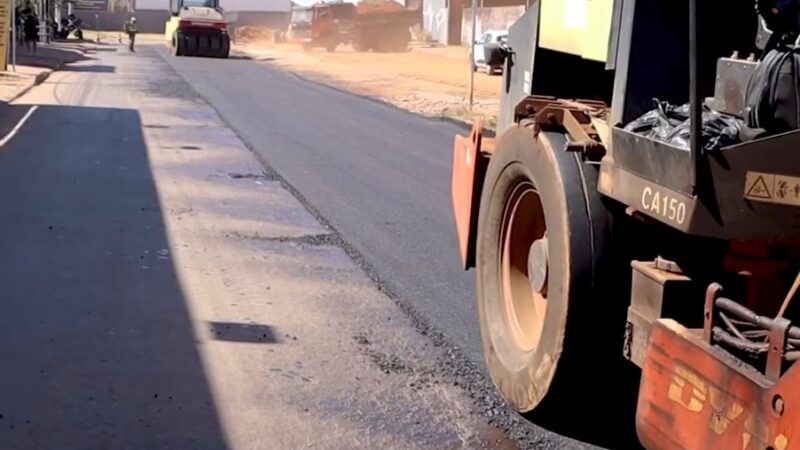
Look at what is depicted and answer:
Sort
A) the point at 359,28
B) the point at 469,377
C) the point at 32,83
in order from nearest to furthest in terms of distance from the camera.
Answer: the point at 469,377
the point at 32,83
the point at 359,28

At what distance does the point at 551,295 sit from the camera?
4613 millimetres

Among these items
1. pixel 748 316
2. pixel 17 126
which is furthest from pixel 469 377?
pixel 17 126

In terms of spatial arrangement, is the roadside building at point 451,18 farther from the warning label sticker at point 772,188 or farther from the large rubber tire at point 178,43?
the warning label sticker at point 772,188

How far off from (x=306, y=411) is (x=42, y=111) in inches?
694

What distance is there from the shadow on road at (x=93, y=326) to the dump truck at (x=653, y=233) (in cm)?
166

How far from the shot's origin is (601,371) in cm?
453

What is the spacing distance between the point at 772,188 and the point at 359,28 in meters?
63.9

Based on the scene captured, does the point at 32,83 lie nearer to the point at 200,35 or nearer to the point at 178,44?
the point at 178,44

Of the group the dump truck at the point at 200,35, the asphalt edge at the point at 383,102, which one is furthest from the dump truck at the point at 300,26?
the asphalt edge at the point at 383,102

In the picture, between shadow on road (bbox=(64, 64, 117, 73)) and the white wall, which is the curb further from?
the white wall

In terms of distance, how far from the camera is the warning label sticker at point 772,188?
125 inches

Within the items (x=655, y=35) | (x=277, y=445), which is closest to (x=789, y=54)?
(x=655, y=35)

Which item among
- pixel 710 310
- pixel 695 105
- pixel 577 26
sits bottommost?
pixel 710 310

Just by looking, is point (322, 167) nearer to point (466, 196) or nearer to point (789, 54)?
point (466, 196)
